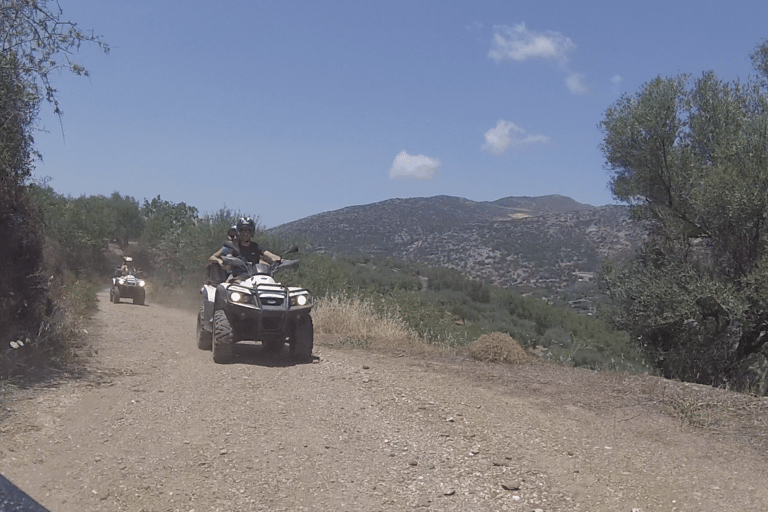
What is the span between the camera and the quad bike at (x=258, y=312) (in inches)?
329

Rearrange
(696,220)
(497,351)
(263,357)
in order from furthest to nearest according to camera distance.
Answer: (696,220), (497,351), (263,357)

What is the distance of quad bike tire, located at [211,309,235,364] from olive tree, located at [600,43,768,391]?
28.4ft

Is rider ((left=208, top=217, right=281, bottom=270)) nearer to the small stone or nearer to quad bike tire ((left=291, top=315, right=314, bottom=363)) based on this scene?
quad bike tire ((left=291, top=315, right=314, bottom=363))

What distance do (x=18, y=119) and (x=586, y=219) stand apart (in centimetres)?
4105

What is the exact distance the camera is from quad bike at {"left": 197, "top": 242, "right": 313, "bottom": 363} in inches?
329

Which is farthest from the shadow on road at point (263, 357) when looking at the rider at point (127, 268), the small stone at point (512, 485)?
the rider at point (127, 268)

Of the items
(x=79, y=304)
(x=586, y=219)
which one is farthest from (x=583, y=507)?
(x=586, y=219)

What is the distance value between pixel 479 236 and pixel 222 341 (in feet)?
140

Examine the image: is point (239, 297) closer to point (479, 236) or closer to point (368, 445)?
point (368, 445)

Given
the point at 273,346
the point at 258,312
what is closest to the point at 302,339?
the point at 258,312

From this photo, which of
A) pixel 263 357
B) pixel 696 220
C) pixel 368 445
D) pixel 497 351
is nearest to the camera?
pixel 368 445

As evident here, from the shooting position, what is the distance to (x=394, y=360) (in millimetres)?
9312

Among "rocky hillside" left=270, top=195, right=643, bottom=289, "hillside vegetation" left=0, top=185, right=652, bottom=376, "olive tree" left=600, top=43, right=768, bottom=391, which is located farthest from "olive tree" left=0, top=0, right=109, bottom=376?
"rocky hillside" left=270, top=195, right=643, bottom=289

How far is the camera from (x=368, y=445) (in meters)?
5.34
